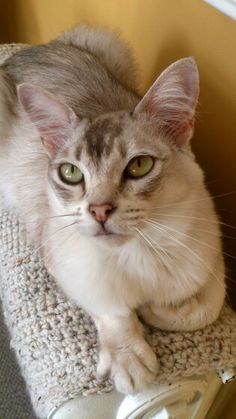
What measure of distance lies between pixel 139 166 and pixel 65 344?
37 centimetres

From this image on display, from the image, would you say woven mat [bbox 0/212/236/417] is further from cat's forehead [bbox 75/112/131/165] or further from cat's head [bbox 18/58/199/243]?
cat's forehead [bbox 75/112/131/165]

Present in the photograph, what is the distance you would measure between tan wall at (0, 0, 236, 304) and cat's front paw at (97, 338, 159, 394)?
407mm

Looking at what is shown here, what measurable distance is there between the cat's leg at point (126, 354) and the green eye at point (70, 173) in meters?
0.27

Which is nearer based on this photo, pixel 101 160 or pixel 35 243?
pixel 101 160

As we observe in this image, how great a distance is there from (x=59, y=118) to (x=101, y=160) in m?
0.15

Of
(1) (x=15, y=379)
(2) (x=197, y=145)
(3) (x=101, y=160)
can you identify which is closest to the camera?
(3) (x=101, y=160)

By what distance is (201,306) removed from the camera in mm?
938

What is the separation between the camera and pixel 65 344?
954mm

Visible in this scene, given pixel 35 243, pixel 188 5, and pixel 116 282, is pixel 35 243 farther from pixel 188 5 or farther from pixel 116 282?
pixel 188 5

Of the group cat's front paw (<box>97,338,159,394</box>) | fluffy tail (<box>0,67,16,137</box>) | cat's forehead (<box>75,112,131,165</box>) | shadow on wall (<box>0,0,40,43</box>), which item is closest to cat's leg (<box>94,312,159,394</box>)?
cat's front paw (<box>97,338,159,394</box>)

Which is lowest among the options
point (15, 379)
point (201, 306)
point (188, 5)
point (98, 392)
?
point (15, 379)

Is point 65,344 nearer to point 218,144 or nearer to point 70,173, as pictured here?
point 70,173

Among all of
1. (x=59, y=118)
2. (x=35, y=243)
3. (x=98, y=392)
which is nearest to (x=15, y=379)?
(x=35, y=243)

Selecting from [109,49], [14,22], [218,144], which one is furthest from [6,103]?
[14,22]
